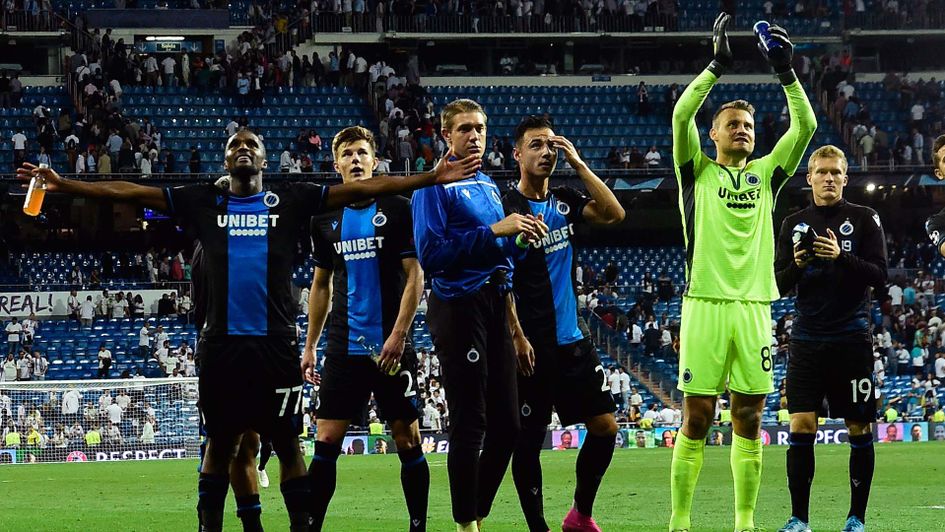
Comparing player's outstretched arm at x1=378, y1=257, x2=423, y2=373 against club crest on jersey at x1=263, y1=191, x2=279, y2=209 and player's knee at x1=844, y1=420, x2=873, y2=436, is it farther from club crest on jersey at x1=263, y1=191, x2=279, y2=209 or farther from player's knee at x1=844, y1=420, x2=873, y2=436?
player's knee at x1=844, y1=420, x2=873, y2=436

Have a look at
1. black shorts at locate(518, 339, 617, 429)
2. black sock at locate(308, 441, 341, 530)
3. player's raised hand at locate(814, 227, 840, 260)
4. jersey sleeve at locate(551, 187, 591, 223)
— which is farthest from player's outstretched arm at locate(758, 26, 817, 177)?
black sock at locate(308, 441, 341, 530)

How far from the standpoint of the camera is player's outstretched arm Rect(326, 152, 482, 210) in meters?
6.88

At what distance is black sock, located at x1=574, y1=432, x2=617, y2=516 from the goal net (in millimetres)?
17394

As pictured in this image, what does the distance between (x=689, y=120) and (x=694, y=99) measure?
0.58ft

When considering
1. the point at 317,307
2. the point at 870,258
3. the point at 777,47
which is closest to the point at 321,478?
the point at 317,307

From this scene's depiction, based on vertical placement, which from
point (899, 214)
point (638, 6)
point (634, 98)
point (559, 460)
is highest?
point (638, 6)

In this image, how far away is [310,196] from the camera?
7.44 meters

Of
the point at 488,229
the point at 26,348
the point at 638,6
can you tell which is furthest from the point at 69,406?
the point at 638,6

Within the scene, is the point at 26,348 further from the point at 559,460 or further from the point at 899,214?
the point at 899,214

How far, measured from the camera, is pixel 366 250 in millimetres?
8633

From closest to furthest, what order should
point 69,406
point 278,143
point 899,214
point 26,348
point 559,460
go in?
point 559,460
point 69,406
point 26,348
point 278,143
point 899,214

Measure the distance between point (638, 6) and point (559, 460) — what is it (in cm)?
2651

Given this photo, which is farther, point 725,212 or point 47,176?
point 725,212

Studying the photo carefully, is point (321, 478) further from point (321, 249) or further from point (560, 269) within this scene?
point (560, 269)
